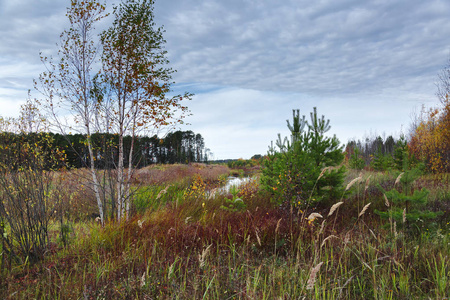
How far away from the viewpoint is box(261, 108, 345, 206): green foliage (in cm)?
680

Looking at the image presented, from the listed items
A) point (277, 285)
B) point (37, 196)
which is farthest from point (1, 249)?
point (277, 285)

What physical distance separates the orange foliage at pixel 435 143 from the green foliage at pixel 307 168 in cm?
1098

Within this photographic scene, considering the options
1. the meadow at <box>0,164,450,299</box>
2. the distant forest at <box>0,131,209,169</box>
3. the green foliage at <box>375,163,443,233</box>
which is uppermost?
the distant forest at <box>0,131,209,169</box>

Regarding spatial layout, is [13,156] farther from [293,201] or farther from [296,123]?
[296,123]

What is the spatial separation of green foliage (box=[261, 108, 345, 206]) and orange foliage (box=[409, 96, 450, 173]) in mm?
10983

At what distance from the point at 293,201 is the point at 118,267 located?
430 cm

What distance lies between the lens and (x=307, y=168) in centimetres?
678

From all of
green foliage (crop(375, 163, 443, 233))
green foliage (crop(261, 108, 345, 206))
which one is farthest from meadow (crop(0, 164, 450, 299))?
green foliage (crop(261, 108, 345, 206))

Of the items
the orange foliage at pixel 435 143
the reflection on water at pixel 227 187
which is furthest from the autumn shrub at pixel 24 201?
the orange foliage at pixel 435 143

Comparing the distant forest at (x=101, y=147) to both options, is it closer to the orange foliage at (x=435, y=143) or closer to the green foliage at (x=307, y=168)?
the green foliage at (x=307, y=168)

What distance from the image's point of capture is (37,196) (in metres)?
4.49

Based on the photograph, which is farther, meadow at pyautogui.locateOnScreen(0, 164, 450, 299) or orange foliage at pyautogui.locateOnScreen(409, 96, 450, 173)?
orange foliage at pyautogui.locateOnScreen(409, 96, 450, 173)

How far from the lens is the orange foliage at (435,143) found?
15258mm

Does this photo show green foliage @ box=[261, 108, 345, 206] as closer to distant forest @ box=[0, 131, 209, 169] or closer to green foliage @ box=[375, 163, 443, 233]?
green foliage @ box=[375, 163, 443, 233]
